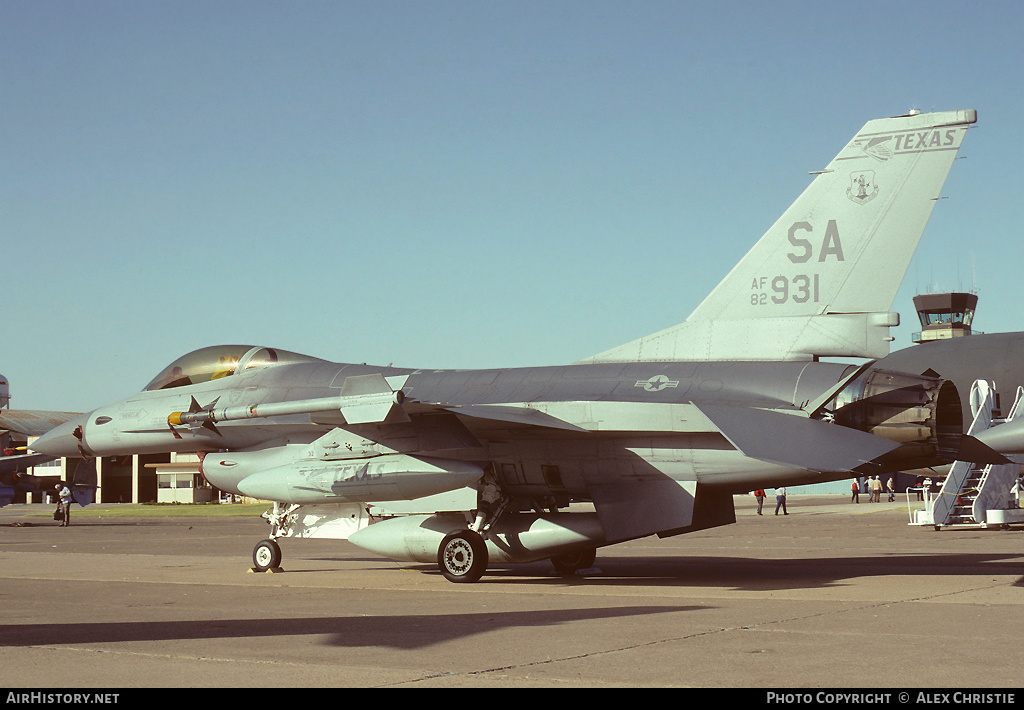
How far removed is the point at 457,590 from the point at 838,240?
20.3 ft

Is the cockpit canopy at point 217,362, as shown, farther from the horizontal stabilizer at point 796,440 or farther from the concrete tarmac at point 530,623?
the horizontal stabilizer at point 796,440

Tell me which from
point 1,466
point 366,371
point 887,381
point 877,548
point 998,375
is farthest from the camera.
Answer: point 998,375

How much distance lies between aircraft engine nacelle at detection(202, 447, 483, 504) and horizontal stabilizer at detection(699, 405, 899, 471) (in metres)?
3.40

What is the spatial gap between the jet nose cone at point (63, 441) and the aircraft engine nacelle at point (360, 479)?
13.2 ft

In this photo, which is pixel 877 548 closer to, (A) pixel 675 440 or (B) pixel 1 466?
(A) pixel 675 440

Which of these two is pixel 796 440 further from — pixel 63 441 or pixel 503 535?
pixel 63 441

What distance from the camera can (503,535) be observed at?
13805 millimetres

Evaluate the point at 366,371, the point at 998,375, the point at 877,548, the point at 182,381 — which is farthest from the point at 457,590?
the point at 998,375

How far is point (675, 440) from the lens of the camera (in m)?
12.4

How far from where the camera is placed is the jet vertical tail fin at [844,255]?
1196 cm

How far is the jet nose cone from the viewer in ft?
55.4

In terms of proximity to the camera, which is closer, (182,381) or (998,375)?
(182,381)

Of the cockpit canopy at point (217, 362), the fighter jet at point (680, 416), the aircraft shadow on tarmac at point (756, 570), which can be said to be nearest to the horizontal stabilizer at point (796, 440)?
the fighter jet at point (680, 416)

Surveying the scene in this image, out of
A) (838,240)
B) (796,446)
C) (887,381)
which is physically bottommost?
(796,446)
